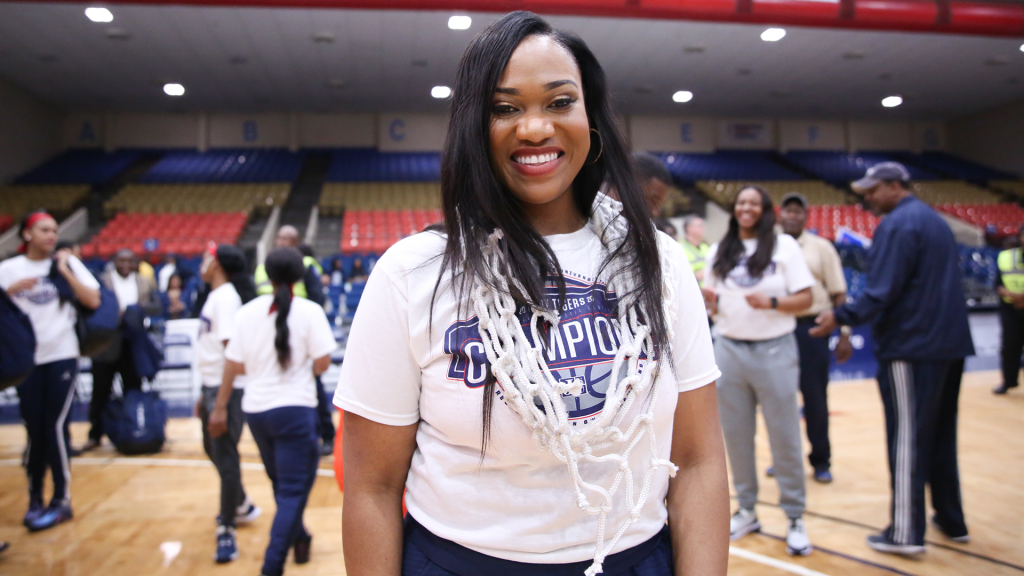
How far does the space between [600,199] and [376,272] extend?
0.43 metres

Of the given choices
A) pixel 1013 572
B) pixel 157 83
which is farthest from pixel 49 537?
pixel 157 83

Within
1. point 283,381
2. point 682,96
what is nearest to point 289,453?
point 283,381

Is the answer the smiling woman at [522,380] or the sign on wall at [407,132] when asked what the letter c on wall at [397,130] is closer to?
the sign on wall at [407,132]

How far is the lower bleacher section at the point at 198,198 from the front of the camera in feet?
42.8

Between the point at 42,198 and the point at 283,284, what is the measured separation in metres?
13.7

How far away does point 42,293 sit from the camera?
329cm

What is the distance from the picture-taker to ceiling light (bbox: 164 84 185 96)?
13.5 meters

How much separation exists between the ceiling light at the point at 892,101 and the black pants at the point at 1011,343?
12.4 m

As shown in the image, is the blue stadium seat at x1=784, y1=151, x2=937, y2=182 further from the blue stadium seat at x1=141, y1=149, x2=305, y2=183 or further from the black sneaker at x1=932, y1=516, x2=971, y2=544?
the black sneaker at x1=932, y1=516, x2=971, y2=544

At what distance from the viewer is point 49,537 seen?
10.1 ft

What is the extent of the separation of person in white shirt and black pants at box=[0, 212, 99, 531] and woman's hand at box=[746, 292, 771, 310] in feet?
11.1

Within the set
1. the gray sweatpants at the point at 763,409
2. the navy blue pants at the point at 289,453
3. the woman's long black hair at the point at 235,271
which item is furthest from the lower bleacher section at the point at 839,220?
the navy blue pants at the point at 289,453

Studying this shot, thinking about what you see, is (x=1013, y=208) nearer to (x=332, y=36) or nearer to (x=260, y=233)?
(x=332, y=36)

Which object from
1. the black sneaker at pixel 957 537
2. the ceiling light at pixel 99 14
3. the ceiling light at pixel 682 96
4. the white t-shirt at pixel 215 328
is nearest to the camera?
the black sneaker at pixel 957 537
